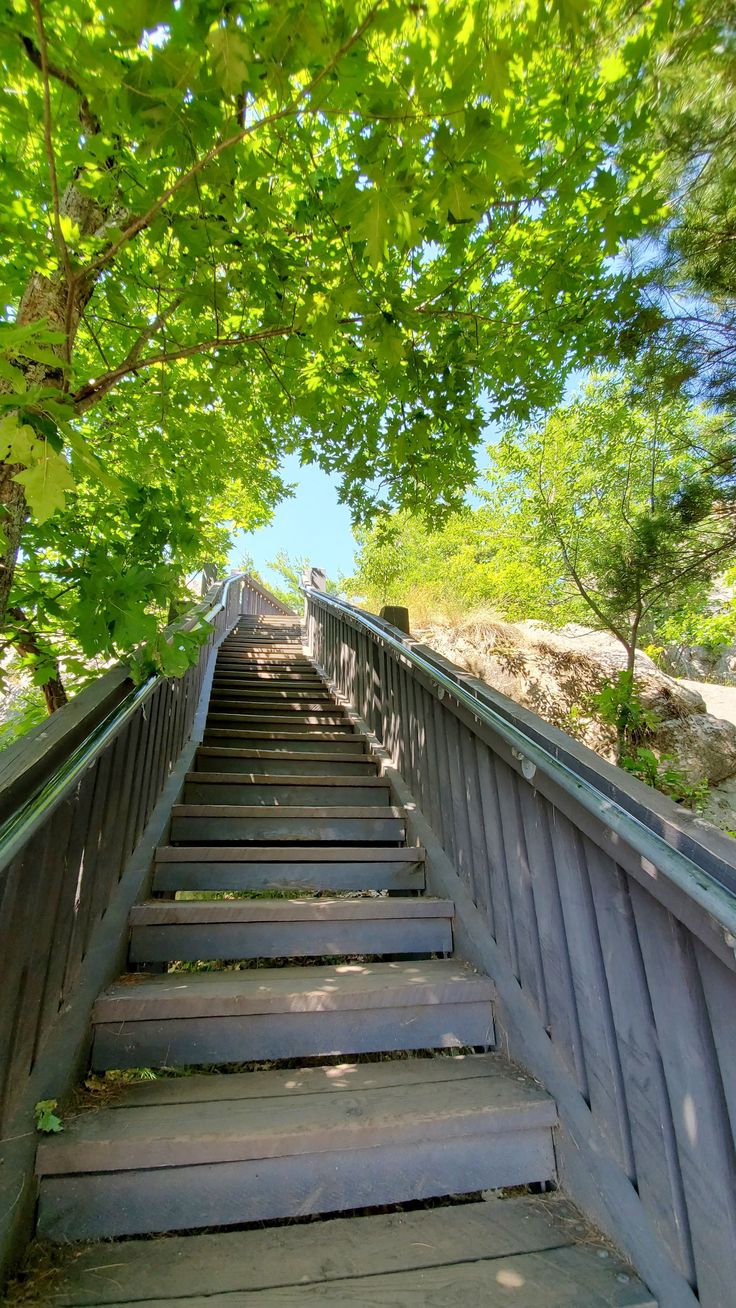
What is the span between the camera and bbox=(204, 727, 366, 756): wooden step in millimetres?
3912

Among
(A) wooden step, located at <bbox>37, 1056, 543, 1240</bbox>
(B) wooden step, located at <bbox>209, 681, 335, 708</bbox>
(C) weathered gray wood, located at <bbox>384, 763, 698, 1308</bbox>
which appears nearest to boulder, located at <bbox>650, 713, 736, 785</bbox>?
(B) wooden step, located at <bbox>209, 681, 335, 708</bbox>

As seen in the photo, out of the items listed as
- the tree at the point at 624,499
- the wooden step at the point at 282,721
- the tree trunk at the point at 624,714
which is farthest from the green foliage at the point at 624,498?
the wooden step at the point at 282,721

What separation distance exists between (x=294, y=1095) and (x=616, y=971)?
1.04m

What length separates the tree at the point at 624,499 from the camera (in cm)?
349

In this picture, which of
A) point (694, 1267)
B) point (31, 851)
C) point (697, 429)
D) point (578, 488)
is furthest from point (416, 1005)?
point (578, 488)

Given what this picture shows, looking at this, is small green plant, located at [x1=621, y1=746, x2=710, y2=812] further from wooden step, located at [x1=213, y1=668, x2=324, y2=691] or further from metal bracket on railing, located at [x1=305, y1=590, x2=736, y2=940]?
wooden step, located at [x1=213, y1=668, x2=324, y2=691]

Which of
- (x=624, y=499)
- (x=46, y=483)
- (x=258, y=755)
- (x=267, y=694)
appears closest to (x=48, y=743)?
(x=46, y=483)

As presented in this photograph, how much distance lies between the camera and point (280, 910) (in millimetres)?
2104

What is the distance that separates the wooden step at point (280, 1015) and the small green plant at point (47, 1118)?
0.88 ft

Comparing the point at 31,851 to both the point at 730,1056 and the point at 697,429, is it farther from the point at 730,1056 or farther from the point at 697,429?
the point at 697,429

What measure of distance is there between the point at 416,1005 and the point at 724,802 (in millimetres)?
5610

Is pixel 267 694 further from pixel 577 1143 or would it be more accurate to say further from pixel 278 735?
pixel 577 1143

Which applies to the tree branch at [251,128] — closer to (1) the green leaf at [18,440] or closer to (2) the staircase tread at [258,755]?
(1) the green leaf at [18,440]

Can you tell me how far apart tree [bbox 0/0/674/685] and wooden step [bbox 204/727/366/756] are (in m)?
1.67
